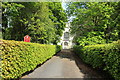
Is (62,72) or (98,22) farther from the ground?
(98,22)

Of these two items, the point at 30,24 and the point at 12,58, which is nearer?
the point at 12,58

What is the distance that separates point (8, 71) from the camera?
10.2 ft

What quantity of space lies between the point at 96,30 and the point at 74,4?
14.8 feet

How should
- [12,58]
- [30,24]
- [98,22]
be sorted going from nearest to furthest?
1. [12,58]
2. [98,22]
3. [30,24]

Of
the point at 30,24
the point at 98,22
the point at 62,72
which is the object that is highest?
the point at 30,24

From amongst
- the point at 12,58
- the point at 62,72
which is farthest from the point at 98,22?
the point at 12,58

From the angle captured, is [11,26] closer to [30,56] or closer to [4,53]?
A: [30,56]

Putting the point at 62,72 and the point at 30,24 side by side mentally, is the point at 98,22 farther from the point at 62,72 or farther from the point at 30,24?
the point at 30,24

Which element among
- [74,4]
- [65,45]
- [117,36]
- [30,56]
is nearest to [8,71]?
[30,56]

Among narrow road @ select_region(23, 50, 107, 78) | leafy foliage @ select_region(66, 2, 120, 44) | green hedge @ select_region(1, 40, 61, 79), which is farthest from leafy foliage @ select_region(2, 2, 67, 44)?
green hedge @ select_region(1, 40, 61, 79)

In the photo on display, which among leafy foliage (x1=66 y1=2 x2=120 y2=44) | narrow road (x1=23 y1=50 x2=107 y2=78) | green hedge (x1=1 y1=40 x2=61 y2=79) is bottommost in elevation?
narrow road (x1=23 y1=50 x2=107 y2=78)

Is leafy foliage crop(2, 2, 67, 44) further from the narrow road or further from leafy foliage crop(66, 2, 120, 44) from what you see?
the narrow road

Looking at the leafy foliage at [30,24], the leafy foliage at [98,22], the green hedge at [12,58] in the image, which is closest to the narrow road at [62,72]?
the green hedge at [12,58]

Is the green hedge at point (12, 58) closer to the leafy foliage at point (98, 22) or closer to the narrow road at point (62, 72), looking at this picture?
the narrow road at point (62, 72)
